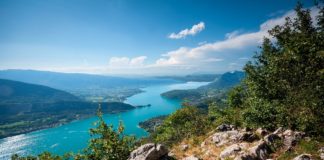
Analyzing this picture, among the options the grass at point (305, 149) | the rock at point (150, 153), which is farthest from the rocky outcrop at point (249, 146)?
the rock at point (150, 153)

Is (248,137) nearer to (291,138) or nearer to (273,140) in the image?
(273,140)

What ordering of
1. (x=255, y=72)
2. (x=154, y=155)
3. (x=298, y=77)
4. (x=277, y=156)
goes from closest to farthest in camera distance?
(x=277, y=156)
(x=154, y=155)
(x=298, y=77)
(x=255, y=72)

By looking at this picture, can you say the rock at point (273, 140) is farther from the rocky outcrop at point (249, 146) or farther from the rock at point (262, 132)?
the rock at point (262, 132)

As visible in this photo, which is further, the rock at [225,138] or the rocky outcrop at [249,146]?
the rock at [225,138]

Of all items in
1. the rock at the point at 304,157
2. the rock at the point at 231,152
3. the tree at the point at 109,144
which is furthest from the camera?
the tree at the point at 109,144

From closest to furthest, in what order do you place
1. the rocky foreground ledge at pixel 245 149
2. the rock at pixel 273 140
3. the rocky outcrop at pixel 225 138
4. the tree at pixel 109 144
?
the rocky foreground ledge at pixel 245 149 < the rock at pixel 273 140 < the tree at pixel 109 144 < the rocky outcrop at pixel 225 138

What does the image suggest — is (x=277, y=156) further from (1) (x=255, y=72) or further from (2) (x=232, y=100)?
(2) (x=232, y=100)

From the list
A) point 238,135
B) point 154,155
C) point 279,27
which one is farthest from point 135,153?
point 279,27
